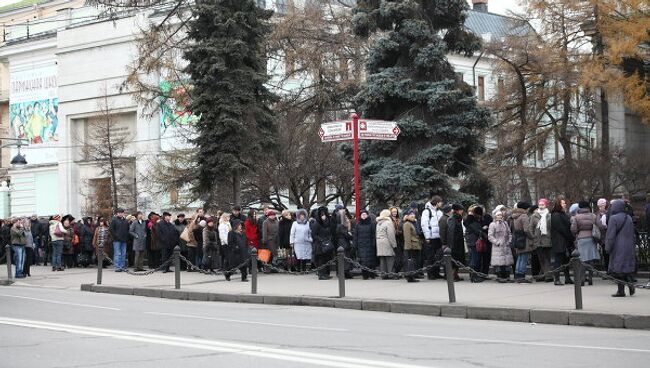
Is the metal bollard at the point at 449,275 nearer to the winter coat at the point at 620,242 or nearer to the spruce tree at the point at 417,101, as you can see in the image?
the winter coat at the point at 620,242

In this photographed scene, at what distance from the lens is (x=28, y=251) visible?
3114 cm

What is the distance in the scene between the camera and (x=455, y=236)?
2284 centimetres

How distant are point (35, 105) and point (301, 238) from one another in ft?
178

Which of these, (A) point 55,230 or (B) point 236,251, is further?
(A) point 55,230

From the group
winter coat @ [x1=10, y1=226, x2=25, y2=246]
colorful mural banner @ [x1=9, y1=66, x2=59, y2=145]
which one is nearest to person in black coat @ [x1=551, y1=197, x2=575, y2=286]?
winter coat @ [x1=10, y1=226, x2=25, y2=246]

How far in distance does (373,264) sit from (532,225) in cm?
485

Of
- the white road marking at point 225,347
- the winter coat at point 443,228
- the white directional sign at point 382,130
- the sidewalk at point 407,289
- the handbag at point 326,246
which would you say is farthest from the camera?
the handbag at point 326,246

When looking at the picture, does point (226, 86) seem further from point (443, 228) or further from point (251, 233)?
point (443, 228)

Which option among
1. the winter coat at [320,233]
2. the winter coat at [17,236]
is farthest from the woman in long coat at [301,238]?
the winter coat at [17,236]

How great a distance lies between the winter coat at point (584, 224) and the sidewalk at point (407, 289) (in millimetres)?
1105

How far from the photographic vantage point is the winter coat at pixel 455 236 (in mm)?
22812

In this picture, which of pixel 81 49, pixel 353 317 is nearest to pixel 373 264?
pixel 353 317

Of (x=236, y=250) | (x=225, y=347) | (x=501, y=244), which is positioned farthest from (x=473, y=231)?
(x=225, y=347)

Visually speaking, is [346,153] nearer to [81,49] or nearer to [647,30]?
[647,30]
